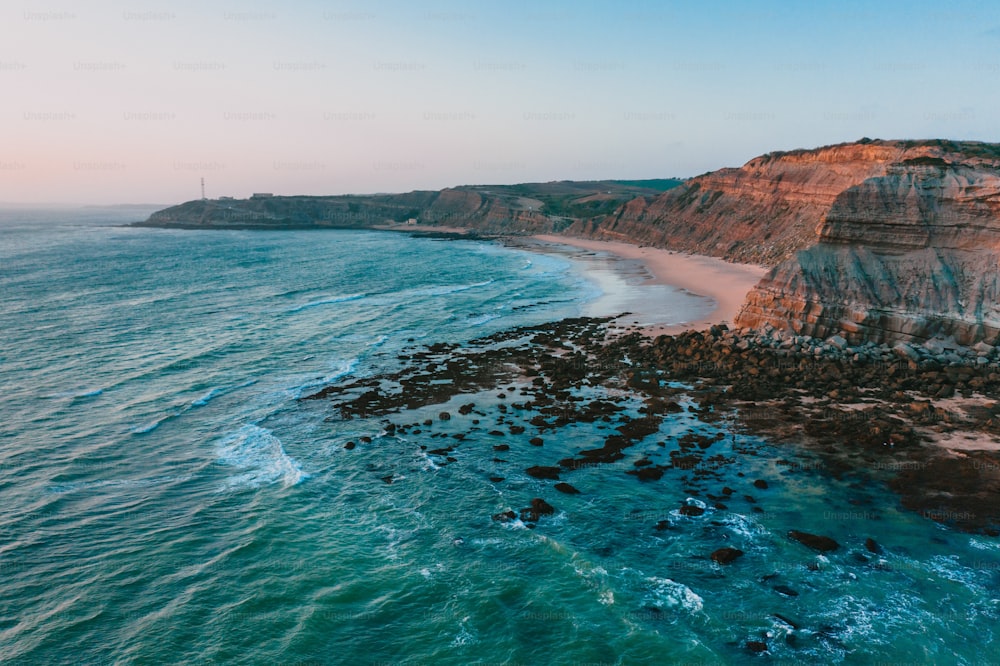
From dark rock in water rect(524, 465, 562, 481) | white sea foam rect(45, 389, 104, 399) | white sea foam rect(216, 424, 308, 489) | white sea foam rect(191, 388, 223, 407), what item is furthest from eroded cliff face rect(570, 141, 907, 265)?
white sea foam rect(45, 389, 104, 399)

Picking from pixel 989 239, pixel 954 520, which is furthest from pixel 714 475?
pixel 989 239

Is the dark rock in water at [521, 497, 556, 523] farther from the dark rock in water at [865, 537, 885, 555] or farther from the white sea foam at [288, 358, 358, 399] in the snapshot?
the white sea foam at [288, 358, 358, 399]

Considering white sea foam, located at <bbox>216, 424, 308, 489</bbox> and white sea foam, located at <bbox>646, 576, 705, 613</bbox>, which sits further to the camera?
white sea foam, located at <bbox>216, 424, 308, 489</bbox>

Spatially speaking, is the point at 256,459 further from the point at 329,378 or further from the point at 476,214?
the point at 476,214

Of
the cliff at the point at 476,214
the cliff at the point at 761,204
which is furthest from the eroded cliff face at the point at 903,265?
the cliff at the point at 476,214

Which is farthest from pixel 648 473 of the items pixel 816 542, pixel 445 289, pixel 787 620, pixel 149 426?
pixel 445 289

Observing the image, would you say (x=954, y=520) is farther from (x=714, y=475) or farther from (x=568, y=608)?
(x=568, y=608)
